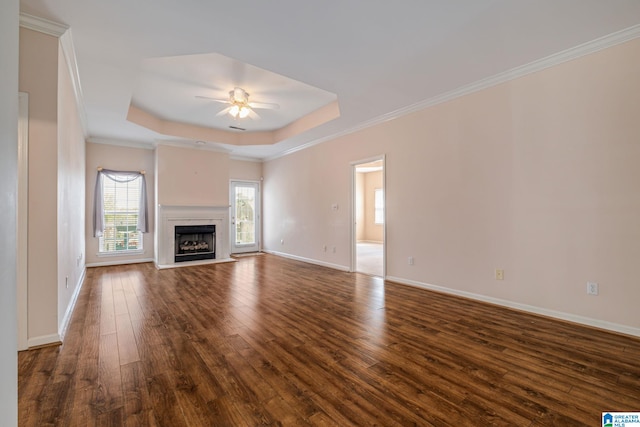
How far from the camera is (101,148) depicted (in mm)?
6156

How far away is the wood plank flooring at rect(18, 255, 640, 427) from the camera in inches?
64.1

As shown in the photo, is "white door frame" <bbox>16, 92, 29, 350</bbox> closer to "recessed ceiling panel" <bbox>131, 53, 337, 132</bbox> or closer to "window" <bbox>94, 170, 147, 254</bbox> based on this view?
"recessed ceiling panel" <bbox>131, 53, 337, 132</bbox>

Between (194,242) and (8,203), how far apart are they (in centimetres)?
634

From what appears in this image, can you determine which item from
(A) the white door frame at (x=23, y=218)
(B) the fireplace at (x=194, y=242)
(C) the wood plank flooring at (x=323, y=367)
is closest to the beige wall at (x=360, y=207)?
(B) the fireplace at (x=194, y=242)

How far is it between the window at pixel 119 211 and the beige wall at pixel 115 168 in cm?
12

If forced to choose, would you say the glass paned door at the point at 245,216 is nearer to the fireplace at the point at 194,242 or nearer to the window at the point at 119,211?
the fireplace at the point at 194,242

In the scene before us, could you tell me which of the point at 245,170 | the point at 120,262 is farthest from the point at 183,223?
the point at 245,170

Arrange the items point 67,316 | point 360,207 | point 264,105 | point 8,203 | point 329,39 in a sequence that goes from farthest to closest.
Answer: point 360,207
point 264,105
point 67,316
point 329,39
point 8,203

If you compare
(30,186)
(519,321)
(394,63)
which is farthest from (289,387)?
(394,63)

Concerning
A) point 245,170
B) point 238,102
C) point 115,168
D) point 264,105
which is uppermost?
point 264,105

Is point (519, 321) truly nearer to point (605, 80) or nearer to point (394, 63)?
point (605, 80)

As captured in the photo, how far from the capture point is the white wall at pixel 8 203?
806 millimetres

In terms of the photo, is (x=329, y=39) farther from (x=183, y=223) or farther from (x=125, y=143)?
(x=125, y=143)

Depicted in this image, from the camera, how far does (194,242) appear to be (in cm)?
682
